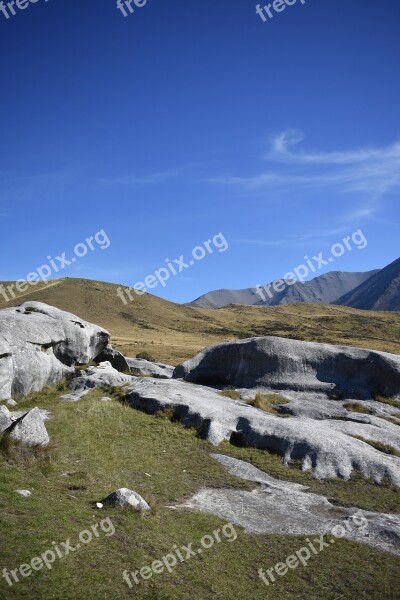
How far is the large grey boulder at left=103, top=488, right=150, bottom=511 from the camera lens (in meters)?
12.4

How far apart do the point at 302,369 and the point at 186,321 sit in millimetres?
125588

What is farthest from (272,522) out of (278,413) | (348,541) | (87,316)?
(87,316)

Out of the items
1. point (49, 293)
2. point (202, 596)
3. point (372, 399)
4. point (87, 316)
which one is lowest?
point (372, 399)

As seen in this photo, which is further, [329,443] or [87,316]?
[87,316]

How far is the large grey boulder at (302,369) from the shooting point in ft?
99.2

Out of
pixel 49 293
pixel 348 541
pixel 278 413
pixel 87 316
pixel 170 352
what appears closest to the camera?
pixel 348 541

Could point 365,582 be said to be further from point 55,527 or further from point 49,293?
point 49,293

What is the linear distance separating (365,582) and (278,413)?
14667mm

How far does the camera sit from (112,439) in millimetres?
19156

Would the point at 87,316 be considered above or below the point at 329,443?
above
